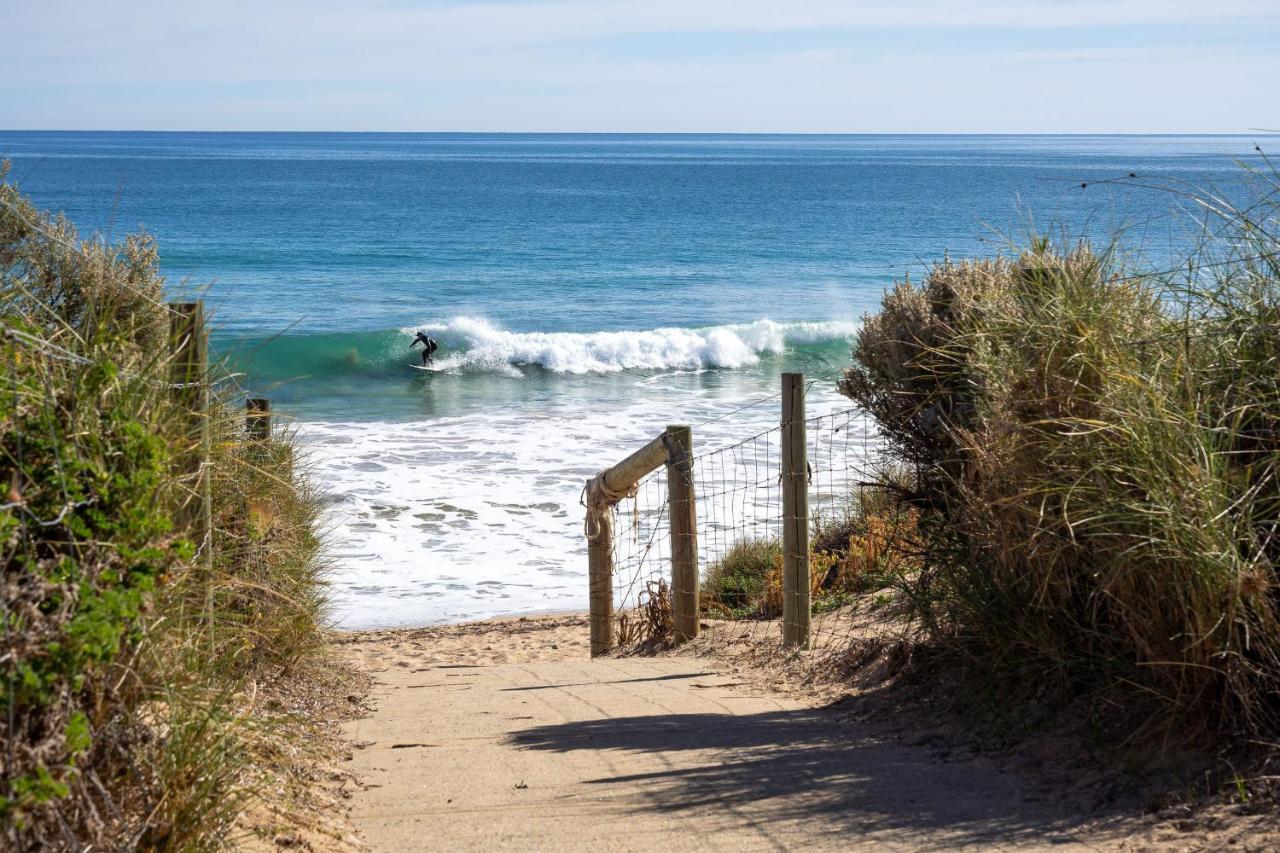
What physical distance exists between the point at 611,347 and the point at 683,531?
2049 cm

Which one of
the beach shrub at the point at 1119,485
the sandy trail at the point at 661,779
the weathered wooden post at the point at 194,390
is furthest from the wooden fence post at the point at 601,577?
the weathered wooden post at the point at 194,390

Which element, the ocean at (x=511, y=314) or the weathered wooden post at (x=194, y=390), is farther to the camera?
the ocean at (x=511, y=314)

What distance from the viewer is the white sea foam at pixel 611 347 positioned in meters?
27.5

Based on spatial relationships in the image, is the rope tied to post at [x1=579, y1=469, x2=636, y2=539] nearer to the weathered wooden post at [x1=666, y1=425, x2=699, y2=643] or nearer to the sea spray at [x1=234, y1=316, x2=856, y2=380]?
the weathered wooden post at [x1=666, y1=425, x2=699, y2=643]

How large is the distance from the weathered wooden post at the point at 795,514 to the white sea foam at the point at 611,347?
778 inches

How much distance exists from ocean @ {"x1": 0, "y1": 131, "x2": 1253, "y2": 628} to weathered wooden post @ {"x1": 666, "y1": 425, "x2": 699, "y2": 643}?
223 cm

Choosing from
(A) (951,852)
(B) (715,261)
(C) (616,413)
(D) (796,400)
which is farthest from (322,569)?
(B) (715,261)

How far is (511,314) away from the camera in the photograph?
32.6 metres

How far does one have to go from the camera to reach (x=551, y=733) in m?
5.57

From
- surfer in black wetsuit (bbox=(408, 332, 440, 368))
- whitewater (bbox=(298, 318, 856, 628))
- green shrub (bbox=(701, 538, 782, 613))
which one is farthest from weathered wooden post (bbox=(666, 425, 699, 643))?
surfer in black wetsuit (bbox=(408, 332, 440, 368))

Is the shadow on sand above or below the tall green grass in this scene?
below

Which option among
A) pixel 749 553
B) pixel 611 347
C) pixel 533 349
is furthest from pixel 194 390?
pixel 611 347

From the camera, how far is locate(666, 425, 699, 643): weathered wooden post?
802cm

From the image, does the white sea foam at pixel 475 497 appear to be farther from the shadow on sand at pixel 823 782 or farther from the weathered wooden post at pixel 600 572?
the shadow on sand at pixel 823 782
